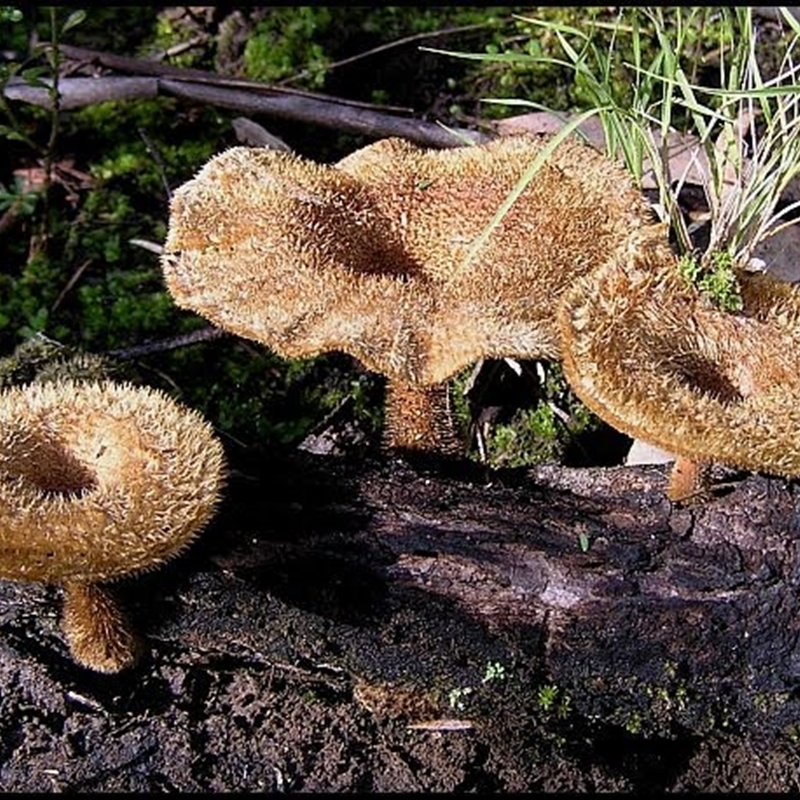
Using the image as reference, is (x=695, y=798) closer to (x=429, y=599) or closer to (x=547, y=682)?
(x=547, y=682)

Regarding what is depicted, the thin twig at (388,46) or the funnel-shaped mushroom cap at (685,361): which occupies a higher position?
the funnel-shaped mushroom cap at (685,361)

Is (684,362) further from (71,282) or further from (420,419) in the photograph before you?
(71,282)

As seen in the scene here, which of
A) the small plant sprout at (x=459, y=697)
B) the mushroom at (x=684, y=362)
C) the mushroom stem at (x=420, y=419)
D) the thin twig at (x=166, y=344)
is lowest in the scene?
the small plant sprout at (x=459, y=697)

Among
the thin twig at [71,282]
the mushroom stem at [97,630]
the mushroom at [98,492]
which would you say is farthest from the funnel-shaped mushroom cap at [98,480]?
the thin twig at [71,282]

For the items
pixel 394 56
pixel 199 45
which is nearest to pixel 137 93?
pixel 199 45

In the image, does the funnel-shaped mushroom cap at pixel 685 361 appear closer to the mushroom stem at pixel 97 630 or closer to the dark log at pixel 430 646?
the dark log at pixel 430 646

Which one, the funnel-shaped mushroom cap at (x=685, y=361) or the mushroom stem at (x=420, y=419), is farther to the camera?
the mushroom stem at (x=420, y=419)

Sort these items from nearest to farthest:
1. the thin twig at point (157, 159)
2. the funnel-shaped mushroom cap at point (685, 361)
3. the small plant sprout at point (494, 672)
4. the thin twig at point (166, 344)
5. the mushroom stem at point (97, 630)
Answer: the funnel-shaped mushroom cap at point (685, 361)
the mushroom stem at point (97, 630)
the small plant sprout at point (494, 672)
the thin twig at point (166, 344)
the thin twig at point (157, 159)
